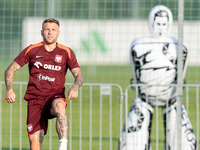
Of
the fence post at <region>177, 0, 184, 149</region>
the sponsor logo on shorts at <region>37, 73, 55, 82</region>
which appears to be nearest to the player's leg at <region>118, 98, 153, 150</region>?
the fence post at <region>177, 0, 184, 149</region>

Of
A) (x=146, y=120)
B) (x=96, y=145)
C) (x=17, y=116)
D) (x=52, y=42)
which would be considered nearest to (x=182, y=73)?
(x=146, y=120)

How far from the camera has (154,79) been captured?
5602 millimetres

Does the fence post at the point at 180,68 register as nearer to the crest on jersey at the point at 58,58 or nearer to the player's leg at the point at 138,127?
the player's leg at the point at 138,127

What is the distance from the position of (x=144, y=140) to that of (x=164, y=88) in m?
0.77

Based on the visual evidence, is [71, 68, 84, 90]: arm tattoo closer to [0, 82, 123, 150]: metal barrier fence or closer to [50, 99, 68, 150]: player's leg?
[50, 99, 68, 150]: player's leg

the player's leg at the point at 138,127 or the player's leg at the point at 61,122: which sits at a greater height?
the player's leg at the point at 61,122

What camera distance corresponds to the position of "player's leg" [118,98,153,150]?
18.2 feet

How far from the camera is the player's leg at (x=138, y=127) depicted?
219 inches

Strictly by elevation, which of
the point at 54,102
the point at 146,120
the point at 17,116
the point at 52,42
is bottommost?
the point at 17,116

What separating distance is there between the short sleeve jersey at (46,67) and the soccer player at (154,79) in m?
1.62

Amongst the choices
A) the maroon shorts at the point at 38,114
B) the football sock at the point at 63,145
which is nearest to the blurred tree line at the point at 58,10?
the maroon shorts at the point at 38,114

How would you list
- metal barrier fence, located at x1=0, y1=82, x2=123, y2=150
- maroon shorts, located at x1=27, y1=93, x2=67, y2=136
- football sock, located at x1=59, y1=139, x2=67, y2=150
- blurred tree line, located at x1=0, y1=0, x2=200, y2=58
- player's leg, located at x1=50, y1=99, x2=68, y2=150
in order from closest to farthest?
football sock, located at x1=59, y1=139, x2=67, y2=150, player's leg, located at x1=50, y1=99, x2=68, y2=150, maroon shorts, located at x1=27, y1=93, x2=67, y2=136, metal barrier fence, located at x1=0, y1=82, x2=123, y2=150, blurred tree line, located at x1=0, y1=0, x2=200, y2=58

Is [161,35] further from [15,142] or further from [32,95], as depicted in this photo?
[15,142]

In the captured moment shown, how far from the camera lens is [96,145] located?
23.7 feet
